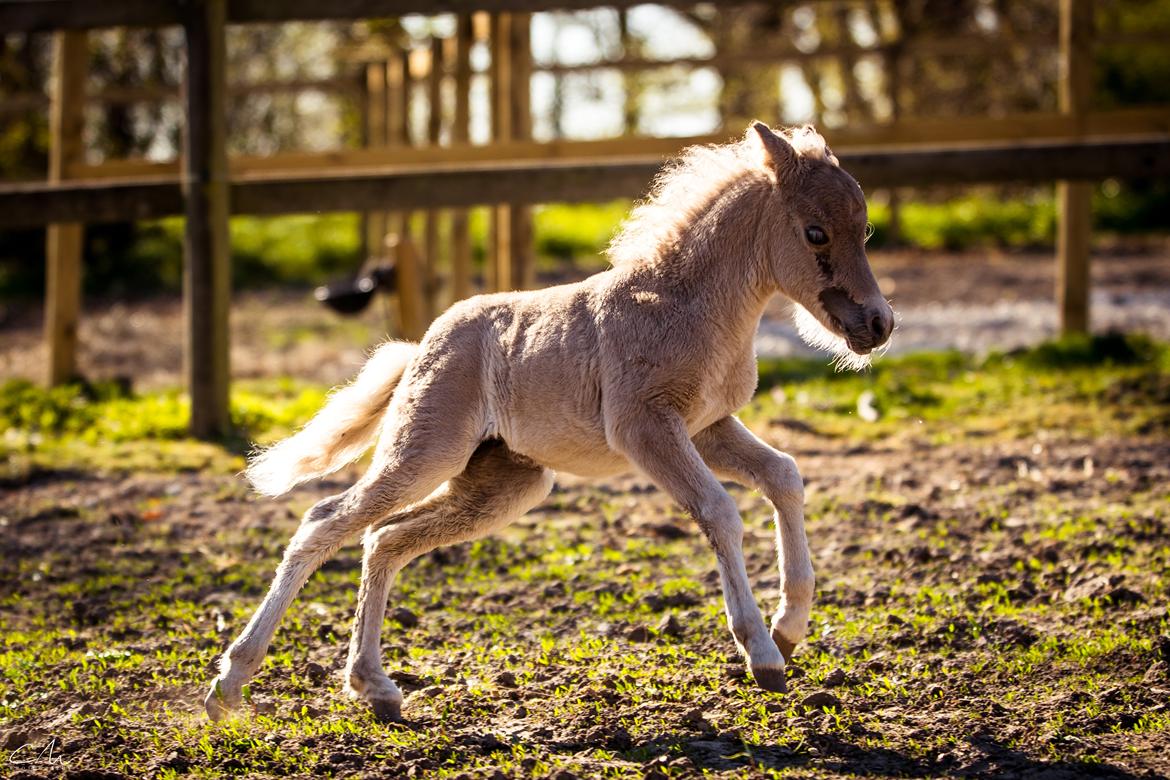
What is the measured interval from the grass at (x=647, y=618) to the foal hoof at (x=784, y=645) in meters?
0.10

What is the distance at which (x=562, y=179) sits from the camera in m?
7.94

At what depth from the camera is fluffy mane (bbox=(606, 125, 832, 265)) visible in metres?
4.49

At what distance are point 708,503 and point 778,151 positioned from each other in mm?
1163

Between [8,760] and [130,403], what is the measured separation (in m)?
5.90

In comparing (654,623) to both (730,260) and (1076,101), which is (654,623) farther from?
(1076,101)

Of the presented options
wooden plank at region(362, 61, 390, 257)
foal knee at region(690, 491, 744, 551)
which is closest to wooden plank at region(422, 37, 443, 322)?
wooden plank at region(362, 61, 390, 257)

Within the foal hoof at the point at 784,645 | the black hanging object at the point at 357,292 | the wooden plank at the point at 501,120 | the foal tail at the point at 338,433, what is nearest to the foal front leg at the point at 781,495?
the foal hoof at the point at 784,645

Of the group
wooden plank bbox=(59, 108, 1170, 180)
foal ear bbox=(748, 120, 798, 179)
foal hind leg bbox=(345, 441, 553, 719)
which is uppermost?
wooden plank bbox=(59, 108, 1170, 180)

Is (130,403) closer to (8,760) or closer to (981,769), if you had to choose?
(8,760)

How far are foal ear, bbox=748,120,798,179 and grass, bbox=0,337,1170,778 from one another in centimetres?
166

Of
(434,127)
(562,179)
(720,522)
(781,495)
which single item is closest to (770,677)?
(720,522)

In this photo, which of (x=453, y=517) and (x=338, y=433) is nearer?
(x=453, y=517)

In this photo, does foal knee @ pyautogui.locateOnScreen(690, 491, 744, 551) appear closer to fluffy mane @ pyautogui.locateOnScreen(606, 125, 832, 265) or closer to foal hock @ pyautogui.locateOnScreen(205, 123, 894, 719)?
foal hock @ pyautogui.locateOnScreen(205, 123, 894, 719)
